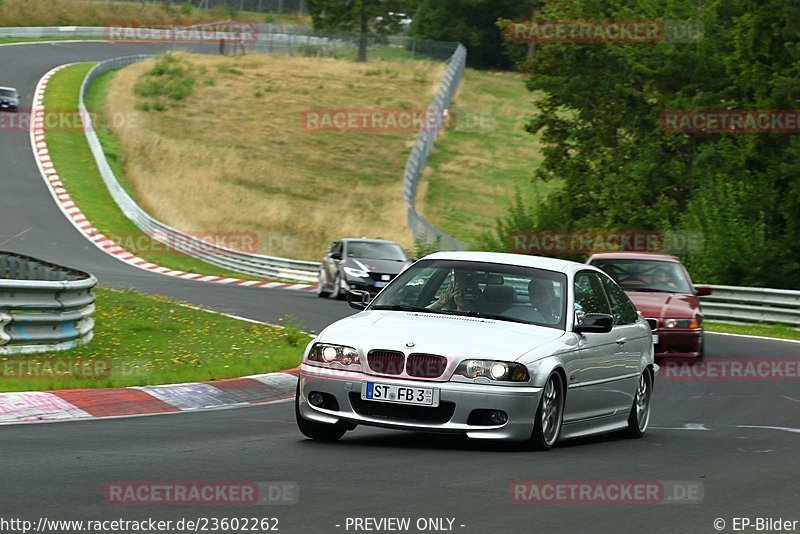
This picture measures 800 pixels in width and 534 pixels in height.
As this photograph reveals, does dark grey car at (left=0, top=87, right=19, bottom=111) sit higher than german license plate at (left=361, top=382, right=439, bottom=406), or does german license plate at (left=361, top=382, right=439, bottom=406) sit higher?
german license plate at (left=361, top=382, right=439, bottom=406)

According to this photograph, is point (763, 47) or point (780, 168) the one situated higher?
point (763, 47)

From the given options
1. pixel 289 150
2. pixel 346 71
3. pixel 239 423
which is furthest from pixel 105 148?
pixel 239 423

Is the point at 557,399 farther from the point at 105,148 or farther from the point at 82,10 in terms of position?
the point at 82,10

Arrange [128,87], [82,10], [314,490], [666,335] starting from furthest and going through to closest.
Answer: [82,10], [128,87], [666,335], [314,490]

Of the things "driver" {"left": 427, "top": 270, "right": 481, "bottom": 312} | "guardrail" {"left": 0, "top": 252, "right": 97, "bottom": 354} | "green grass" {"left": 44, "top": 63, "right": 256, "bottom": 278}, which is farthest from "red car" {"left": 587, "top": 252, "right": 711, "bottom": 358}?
"green grass" {"left": 44, "top": 63, "right": 256, "bottom": 278}

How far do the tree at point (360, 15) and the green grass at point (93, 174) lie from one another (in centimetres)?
2249

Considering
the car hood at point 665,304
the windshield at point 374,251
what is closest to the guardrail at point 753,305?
the windshield at point 374,251

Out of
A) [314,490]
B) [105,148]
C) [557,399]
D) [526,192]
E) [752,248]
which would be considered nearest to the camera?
[314,490]

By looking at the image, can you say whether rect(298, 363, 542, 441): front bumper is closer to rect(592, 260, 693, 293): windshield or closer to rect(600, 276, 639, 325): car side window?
rect(600, 276, 639, 325): car side window

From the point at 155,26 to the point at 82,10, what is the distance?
5174 millimetres

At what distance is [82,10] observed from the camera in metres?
93.8

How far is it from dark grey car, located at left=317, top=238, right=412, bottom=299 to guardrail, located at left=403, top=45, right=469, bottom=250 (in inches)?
210

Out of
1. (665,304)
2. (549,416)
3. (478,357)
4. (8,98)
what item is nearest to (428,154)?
(8,98)

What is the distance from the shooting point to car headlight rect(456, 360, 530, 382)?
9.31 m
